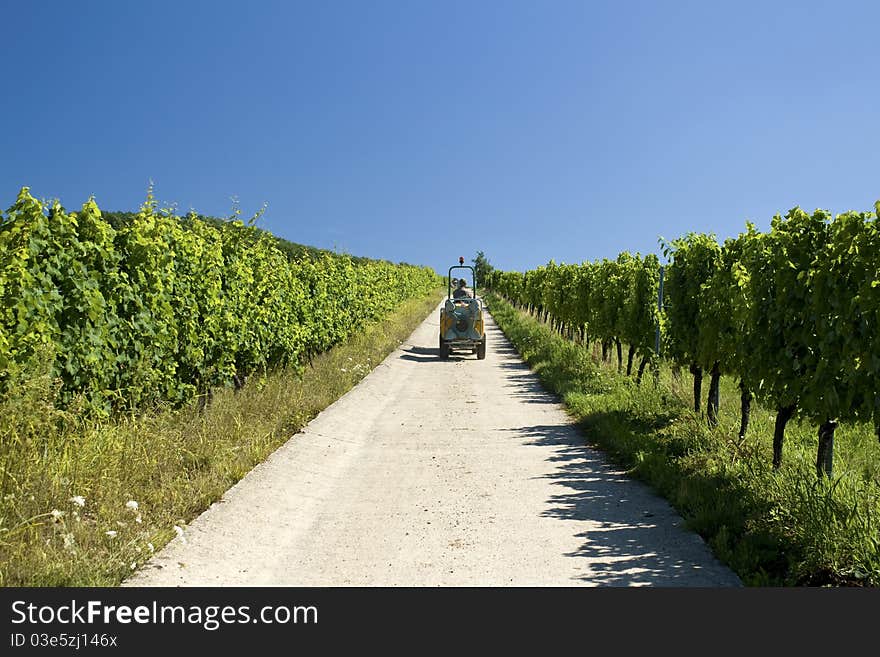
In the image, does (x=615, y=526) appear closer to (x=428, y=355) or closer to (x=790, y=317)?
(x=790, y=317)

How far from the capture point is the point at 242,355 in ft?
37.7

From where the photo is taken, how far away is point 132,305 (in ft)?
25.5

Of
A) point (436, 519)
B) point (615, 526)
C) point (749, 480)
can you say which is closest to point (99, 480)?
point (436, 519)

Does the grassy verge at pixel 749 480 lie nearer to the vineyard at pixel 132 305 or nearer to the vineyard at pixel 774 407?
the vineyard at pixel 774 407

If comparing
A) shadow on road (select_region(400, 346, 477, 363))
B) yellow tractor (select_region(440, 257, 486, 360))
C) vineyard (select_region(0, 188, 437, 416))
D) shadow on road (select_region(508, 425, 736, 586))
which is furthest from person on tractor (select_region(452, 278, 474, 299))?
shadow on road (select_region(508, 425, 736, 586))

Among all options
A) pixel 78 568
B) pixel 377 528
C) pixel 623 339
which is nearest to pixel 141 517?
pixel 78 568

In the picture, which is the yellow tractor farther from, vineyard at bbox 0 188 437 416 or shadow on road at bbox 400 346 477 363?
vineyard at bbox 0 188 437 416

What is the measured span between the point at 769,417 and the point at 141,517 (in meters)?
8.97

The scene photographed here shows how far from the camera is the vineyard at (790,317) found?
5.63 metres

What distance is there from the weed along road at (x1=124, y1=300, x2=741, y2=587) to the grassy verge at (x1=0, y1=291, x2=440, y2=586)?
0.67 feet

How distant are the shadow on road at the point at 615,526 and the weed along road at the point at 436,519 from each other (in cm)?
2

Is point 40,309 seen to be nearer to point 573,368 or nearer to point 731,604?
point 731,604

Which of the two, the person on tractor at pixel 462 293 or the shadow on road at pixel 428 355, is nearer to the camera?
the shadow on road at pixel 428 355

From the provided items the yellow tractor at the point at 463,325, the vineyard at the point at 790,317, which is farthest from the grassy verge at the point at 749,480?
the yellow tractor at the point at 463,325
